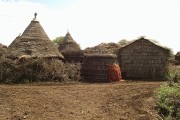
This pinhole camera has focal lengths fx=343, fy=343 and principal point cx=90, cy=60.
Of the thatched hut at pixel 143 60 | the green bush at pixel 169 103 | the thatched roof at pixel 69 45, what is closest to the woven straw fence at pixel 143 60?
the thatched hut at pixel 143 60

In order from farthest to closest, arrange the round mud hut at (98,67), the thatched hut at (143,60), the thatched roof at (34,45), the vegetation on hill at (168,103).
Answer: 1. the thatched hut at (143,60)
2. the round mud hut at (98,67)
3. the thatched roof at (34,45)
4. the vegetation on hill at (168,103)

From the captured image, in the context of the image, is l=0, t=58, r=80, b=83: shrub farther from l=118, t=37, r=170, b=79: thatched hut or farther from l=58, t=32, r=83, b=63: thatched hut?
l=118, t=37, r=170, b=79: thatched hut

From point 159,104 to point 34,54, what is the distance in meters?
9.22

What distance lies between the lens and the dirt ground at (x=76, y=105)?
927 centimetres

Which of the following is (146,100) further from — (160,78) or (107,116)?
(160,78)

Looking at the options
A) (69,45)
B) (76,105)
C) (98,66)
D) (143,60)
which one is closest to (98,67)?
(98,66)

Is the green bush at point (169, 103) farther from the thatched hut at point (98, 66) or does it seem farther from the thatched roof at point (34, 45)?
the thatched roof at point (34, 45)

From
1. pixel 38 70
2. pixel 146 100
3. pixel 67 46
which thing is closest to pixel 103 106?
pixel 146 100

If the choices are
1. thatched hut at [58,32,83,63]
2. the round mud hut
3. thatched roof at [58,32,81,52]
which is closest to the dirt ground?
the round mud hut

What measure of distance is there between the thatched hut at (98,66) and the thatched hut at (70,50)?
14.2 ft

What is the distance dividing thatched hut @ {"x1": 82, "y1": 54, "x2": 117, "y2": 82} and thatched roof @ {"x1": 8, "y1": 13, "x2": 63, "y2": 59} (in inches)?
72.2

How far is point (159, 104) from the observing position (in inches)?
412

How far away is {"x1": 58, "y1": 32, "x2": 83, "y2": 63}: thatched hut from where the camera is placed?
23406mm

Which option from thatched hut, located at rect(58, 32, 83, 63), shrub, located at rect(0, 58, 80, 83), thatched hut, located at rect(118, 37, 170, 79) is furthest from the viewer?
thatched hut, located at rect(58, 32, 83, 63)
